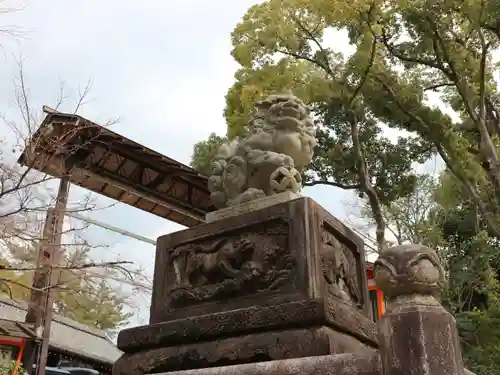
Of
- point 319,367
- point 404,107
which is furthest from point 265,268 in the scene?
point 404,107

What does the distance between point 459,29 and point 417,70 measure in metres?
1.73

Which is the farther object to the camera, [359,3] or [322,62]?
[322,62]

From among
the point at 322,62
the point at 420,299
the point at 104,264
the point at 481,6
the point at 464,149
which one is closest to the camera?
the point at 420,299

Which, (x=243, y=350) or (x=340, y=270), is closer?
(x=243, y=350)

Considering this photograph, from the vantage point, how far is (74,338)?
49.8 feet

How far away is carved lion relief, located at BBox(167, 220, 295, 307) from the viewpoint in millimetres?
3262

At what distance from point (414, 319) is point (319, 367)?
0.51 meters

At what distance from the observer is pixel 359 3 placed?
12.4 meters

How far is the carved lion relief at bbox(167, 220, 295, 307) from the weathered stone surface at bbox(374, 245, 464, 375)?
4.12 feet

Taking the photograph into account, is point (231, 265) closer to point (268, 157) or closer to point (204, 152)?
point (268, 157)

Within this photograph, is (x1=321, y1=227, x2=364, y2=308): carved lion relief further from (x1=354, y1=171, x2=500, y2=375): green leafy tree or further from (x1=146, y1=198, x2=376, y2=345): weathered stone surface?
(x1=354, y1=171, x2=500, y2=375): green leafy tree

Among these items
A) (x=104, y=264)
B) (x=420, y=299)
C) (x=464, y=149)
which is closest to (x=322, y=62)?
(x=464, y=149)

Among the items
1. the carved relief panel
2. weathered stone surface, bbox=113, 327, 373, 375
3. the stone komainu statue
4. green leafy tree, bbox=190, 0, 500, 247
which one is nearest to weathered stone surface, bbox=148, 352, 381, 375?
weathered stone surface, bbox=113, 327, 373, 375

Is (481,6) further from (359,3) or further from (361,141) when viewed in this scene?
(361,141)
